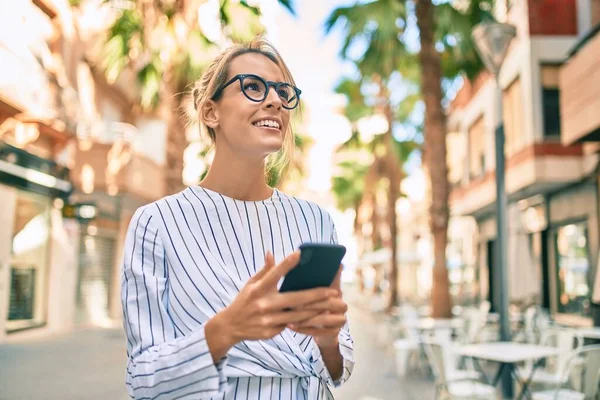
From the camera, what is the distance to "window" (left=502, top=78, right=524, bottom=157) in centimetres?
2005

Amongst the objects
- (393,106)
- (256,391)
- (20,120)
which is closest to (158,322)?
(256,391)

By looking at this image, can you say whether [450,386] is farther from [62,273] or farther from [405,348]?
[62,273]

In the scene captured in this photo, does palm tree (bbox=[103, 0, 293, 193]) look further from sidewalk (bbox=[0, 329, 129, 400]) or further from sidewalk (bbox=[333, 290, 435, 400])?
Result: sidewalk (bbox=[333, 290, 435, 400])

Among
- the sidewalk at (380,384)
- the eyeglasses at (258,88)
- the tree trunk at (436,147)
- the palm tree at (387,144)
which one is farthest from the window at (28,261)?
the eyeglasses at (258,88)

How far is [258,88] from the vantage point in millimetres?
1507

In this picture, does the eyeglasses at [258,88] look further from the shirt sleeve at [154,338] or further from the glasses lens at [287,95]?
the shirt sleeve at [154,338]

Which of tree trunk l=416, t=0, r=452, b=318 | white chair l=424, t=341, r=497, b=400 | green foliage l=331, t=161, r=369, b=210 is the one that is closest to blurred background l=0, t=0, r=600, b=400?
tree trunk l=416, t=0, r=452, b=318

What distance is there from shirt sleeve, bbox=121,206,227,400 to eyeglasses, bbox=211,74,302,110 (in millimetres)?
346

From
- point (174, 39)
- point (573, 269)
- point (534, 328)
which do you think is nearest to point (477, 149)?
point (573, 269)

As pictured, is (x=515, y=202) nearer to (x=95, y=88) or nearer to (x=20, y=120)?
(x=95, y=88)

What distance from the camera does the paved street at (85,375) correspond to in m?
8.66

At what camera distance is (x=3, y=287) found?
14.0 meters

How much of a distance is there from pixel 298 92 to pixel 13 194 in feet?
47.7

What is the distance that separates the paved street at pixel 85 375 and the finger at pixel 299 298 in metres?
7.61
